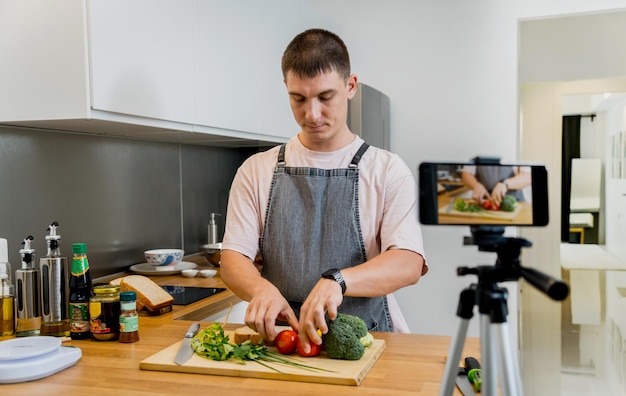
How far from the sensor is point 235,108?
2.57 meters

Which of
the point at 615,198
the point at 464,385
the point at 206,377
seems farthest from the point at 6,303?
the point at 615,198

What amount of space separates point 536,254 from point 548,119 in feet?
2.41

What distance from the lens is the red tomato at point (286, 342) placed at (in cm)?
142

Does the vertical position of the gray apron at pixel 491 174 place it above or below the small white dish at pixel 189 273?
above

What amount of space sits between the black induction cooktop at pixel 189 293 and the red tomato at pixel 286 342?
2.57ft

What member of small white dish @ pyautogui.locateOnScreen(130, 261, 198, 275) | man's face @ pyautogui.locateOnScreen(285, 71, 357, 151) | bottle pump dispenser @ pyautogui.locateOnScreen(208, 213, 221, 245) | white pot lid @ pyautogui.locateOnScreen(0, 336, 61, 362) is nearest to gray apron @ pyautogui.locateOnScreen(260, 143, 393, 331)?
man's face @ pyautogui.locateOnScreen(285, 71, 357, 151)

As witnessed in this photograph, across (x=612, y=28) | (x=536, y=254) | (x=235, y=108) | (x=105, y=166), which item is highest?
(x=612, y=28)

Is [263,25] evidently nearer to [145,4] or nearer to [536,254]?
[145,4]

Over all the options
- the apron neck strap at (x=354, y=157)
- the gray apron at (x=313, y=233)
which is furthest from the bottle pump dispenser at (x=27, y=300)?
the apron neck strap at (x=354, y=157)

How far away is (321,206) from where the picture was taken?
176cm

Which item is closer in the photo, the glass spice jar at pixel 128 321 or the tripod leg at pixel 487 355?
the tripod leg at pixel 487 355

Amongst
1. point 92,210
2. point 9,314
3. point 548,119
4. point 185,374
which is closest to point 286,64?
point 185,374

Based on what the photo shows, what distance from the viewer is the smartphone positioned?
78 centimetres

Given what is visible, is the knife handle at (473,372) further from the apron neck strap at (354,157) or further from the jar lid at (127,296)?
the jar lid at (127,296)
